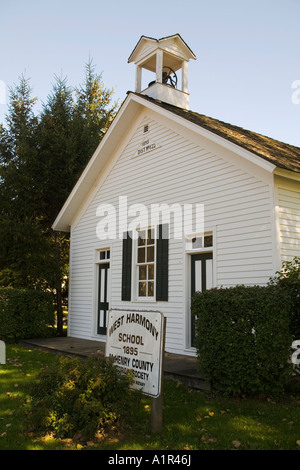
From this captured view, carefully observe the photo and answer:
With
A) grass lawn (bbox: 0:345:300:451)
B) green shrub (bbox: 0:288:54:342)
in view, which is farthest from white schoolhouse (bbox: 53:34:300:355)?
grass lawn (bbox: 0:345:300:451)

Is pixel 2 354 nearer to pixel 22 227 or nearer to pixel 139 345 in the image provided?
pixel 22 227

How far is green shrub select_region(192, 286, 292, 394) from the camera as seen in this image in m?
5.46

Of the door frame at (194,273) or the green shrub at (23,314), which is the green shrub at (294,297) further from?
the green shrub at (23,314)

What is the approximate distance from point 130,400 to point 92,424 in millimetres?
521

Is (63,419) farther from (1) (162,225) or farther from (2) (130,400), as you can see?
(1) (162,225)

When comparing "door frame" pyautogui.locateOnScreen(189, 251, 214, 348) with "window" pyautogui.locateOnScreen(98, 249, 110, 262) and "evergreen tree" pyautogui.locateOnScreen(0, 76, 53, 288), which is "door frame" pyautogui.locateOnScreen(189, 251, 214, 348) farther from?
"evergreen tree" pyautogui.locateOnScreen(0, 76, 53, 288)

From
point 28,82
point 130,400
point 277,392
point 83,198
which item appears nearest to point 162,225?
point 83,198

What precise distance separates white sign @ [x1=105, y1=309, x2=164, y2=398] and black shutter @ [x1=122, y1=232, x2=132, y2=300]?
17.7 ft

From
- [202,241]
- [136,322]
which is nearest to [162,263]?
[202,241]

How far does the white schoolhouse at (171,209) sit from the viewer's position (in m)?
7.71

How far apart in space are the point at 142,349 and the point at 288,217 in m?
4.41

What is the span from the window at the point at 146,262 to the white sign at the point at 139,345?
4923mm

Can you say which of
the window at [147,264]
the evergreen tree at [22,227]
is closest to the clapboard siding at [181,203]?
the window at [147,264]

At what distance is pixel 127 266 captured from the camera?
10.7 metres
